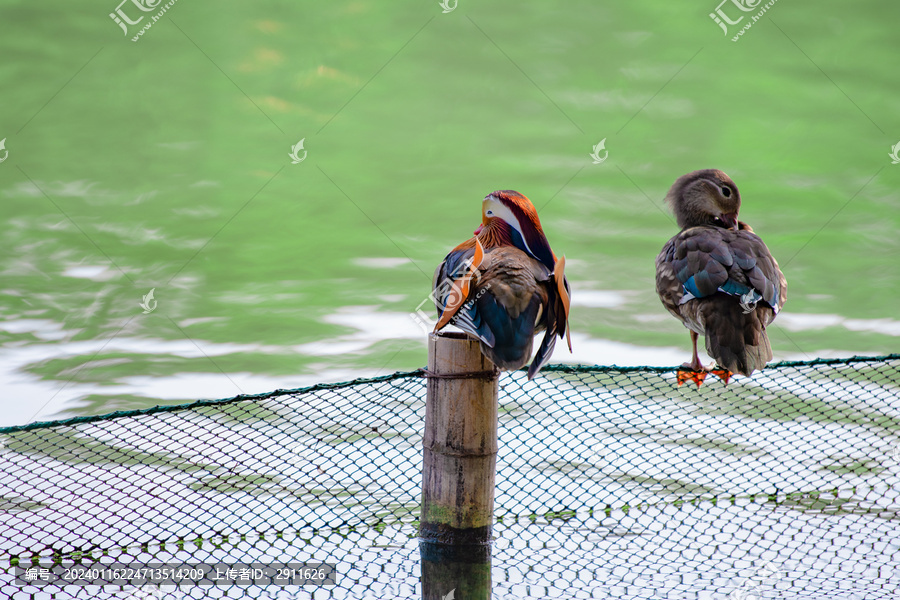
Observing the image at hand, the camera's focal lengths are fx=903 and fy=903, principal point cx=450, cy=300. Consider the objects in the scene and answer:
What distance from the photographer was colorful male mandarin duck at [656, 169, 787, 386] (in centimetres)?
282

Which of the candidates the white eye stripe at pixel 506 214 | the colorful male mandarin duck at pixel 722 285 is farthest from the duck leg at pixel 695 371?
the white eye stripe at pixel 506 214

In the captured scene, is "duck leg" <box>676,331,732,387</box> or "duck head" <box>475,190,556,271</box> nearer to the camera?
"duck head" <box>475,190,556,271</box>

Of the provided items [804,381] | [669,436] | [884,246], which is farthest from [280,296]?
[884,246]

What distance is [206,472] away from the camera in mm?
4105

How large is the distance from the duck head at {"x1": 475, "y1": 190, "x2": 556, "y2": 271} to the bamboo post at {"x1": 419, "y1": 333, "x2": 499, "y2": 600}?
40cm

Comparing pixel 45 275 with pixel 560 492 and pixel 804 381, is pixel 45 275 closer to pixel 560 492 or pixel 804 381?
pixel 560 492

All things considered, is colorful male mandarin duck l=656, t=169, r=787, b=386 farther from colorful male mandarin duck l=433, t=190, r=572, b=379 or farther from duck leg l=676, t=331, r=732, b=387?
colorful male mandarin duck l=433, t=190, r=572, b=379

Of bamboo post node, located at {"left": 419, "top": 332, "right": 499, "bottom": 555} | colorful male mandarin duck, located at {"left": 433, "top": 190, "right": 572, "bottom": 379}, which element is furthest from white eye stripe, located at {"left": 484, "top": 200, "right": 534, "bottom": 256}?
bamboo post node, located at {"left": 419, "top": 332, "right": 499, "bottom": 555}

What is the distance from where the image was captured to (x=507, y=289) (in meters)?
2.61

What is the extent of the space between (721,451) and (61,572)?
117 inches

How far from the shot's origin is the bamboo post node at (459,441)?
8.70ft

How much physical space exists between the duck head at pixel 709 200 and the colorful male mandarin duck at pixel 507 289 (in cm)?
80

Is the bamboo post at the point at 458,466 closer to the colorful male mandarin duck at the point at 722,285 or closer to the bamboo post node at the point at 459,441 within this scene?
the bamboo post node at the point at 459,441

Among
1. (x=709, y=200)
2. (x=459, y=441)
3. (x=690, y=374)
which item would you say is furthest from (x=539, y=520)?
(x=709, y=200)
